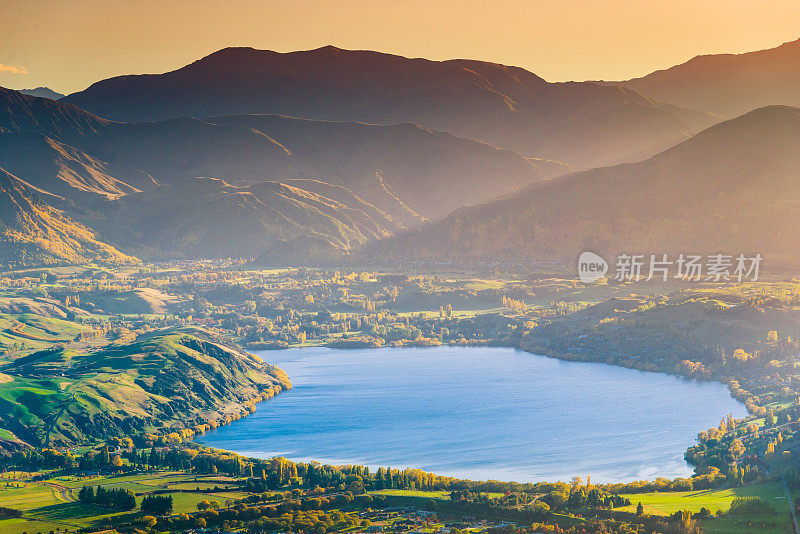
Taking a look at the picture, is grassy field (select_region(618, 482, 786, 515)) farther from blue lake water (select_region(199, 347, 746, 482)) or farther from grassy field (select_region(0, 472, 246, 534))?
grassy field (select_region(0, 472, 246, 534))

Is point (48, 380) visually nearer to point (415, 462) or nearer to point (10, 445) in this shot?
point (10, 445)

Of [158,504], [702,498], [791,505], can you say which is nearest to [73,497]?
[158,504]

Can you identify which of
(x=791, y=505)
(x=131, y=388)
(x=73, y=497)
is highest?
(x=131, y=388)

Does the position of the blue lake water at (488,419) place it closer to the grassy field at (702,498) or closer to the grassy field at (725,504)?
the grassy field at (702,498)

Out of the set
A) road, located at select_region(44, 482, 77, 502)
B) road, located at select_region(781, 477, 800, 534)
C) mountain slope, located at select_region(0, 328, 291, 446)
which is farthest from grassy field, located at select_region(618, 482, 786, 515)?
mountain slope, located at select_region(0, 328, 291, 446)

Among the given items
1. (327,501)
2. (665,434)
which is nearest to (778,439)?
(665,434)

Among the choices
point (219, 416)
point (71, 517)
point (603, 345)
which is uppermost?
point (603, 345)

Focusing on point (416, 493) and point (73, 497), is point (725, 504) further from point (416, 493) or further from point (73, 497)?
point (73, 497)

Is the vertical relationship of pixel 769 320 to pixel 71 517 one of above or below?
above
